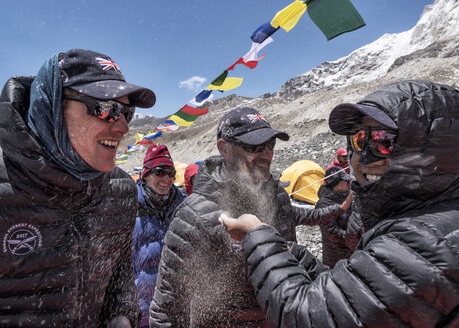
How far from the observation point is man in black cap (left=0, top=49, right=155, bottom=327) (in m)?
1.44

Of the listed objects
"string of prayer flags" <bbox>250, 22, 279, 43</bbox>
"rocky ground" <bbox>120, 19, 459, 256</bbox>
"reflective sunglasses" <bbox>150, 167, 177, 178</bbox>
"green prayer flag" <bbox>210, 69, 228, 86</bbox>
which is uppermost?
"string of prayer flags" <bbox>250, 22, 279, 43</bbox>

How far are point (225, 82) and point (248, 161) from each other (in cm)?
398

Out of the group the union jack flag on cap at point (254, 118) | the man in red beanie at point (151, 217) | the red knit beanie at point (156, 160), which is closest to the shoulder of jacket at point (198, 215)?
the union jack flag on cap at point (254, 118)

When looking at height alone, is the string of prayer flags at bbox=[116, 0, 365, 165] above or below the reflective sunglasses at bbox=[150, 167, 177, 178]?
above

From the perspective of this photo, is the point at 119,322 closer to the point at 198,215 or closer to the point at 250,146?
the point at 198,215

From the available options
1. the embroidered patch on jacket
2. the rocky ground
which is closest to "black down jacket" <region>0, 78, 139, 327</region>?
the embroidered patch on jacket

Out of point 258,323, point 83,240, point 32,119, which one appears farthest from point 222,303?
point 32,119

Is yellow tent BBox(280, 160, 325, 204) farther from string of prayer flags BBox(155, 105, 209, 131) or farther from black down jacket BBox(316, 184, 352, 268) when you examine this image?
black down jacket BBox(316, 184, 352, 268)

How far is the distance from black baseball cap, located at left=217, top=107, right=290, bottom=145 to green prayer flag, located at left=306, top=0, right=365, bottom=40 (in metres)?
1.73

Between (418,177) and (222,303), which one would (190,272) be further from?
(418,177)

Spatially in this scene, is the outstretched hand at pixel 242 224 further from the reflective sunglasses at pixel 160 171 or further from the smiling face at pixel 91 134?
the reflective sunglasses at pixel 160 171

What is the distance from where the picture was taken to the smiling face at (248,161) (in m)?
2.37

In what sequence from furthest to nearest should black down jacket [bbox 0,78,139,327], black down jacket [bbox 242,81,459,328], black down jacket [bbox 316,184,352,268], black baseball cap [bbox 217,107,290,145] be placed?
black down jacket [bbox 316,184,352,268]
black baseball cap [bbox 217,107,290,145]
black down jacket [bbox 0,78,139,327]
black down jacket [bbox 242,81,459,328]

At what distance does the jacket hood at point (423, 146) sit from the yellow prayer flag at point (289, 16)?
3.03 m
